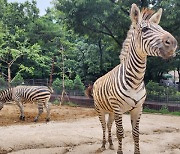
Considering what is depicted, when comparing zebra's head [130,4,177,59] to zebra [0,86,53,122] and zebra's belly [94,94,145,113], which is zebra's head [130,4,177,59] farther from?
zebra [0,86,53,122]

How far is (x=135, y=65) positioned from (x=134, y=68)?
0.17 feet

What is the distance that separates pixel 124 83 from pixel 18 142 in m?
2.97

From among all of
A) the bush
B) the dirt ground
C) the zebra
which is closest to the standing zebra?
the dirt ground

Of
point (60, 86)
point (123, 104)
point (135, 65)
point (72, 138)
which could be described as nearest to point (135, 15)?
point (135, 65)

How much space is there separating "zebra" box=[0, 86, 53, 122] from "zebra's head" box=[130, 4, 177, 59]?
635 cm

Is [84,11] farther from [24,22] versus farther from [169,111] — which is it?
[24,22]

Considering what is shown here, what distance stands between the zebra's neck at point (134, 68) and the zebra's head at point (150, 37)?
0.36 feet

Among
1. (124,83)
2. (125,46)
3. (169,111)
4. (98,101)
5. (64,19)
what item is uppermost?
(64,19)

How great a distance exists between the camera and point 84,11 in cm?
1434

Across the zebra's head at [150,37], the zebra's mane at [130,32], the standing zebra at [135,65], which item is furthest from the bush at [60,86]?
the zebra's head at [150,37]

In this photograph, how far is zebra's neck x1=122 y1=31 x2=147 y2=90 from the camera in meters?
4.90

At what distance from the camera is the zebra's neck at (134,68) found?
4898 mm

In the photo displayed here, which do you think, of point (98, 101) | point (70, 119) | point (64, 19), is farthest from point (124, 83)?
point (64, 19)

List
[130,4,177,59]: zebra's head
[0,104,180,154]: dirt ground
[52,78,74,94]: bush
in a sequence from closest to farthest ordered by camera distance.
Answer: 1. [130,4,177,59]: zebra's head
2. [0,104,180,154]: dirt ground
3. [52,78,74,94]: bush
